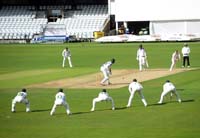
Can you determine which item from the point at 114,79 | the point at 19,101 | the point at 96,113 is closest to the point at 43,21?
the point at 114,79

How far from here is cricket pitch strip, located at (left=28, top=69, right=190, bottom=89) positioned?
41.6 metres

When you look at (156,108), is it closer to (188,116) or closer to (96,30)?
(188,116)

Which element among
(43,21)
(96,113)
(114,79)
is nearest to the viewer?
(96,113)

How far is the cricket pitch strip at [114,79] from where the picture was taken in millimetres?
41566

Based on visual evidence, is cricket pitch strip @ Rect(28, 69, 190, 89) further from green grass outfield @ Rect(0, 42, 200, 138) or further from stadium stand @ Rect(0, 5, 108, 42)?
stadium stand @ Rect(0, 5, 108, 42)

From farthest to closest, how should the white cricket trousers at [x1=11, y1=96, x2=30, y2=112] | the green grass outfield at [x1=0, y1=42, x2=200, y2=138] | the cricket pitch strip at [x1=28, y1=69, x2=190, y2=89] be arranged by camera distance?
1. the cricket pitch strip at [x1=28, y1=69, x2=190, y2=89]
2. the white cricket trousers at [x1=11, y1=96, x2=30, y2=112]
3. the green grass outfield at [x1=0, y1=42, x2=200, y2=138]

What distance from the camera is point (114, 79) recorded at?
4500 centimetres

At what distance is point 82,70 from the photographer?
52.2 meters

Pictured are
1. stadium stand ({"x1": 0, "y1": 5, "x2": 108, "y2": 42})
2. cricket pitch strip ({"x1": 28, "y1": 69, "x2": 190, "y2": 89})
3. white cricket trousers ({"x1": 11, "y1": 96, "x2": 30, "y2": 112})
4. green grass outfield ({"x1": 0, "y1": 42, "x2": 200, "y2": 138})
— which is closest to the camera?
green grass outfield ({"x1": 0, "y1": 42, "x2": 200, "y2": 138})

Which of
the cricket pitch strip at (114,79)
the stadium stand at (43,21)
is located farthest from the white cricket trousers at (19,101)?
the stadium stand at (43,21)

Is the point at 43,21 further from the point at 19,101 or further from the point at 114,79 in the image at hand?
the point at 19,101

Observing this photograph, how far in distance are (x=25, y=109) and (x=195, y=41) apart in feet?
194

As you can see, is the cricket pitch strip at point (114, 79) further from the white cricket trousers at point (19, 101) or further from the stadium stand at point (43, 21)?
the stadium stand at point (43, 21)

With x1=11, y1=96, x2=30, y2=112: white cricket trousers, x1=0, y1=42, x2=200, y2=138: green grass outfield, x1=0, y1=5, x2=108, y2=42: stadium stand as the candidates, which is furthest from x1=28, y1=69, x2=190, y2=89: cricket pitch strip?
x1=0, y1=5, x2=108, y2=42: stadium stand
